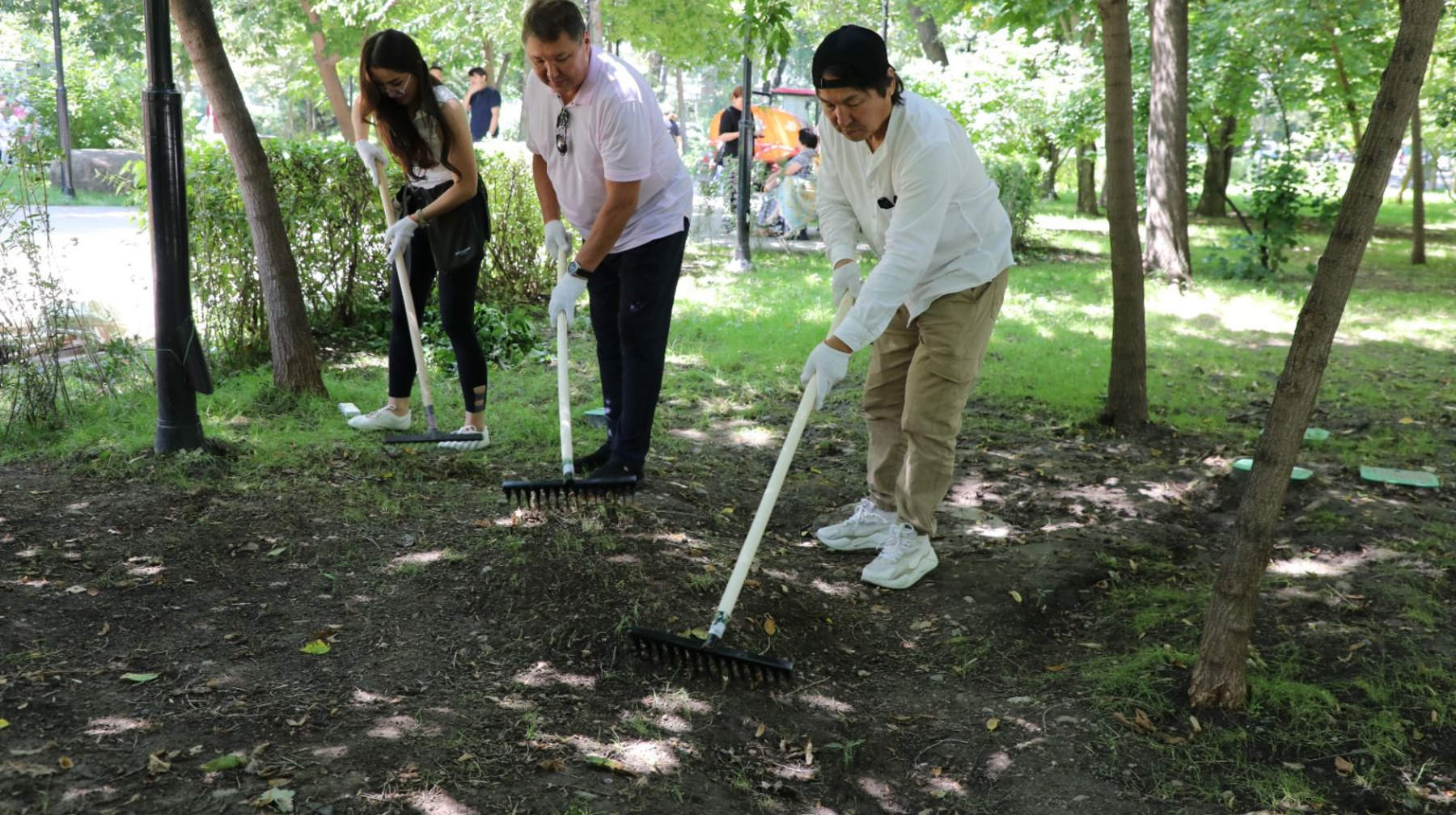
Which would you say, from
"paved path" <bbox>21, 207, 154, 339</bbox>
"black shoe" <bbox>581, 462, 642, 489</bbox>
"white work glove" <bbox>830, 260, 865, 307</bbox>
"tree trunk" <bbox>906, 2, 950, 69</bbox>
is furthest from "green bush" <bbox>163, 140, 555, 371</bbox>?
"tree trunk" <bbox>906, 2, 950, 69</bbox>

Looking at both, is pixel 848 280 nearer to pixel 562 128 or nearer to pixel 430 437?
pixel 562 128

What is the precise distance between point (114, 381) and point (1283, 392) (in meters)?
4.92

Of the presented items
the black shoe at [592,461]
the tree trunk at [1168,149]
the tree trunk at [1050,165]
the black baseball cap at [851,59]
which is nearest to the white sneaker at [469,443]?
the black shoe at [592,461]

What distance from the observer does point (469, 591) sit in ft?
11.3

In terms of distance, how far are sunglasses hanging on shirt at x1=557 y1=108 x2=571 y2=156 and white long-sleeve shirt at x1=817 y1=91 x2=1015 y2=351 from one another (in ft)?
2.76

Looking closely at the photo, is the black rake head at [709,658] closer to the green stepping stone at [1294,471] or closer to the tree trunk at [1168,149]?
the green stepping stone at [1294,471]

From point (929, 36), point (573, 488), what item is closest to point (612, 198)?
point (573, 488)

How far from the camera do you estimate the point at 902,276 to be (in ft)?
10.9

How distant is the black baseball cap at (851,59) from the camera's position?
311 cm

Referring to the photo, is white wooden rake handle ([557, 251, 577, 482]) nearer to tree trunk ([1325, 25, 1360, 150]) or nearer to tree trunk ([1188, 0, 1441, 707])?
tree trunk ([1188, 0, 1441, 707])

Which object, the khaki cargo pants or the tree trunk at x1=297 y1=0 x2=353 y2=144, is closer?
the khaki cargo pants

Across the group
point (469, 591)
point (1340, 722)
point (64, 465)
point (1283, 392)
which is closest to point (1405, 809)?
point (1340, 722)

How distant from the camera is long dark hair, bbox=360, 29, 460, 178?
4.00m

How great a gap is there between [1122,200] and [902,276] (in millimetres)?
2611
